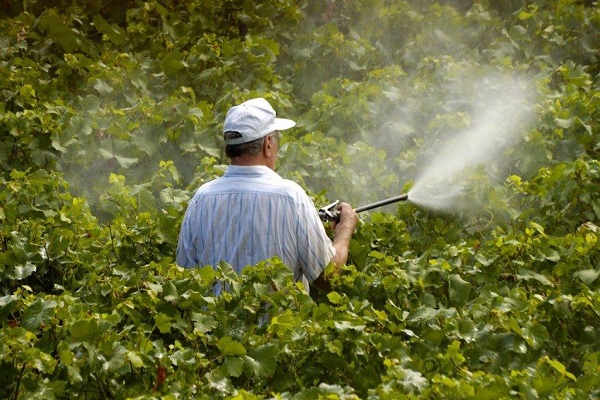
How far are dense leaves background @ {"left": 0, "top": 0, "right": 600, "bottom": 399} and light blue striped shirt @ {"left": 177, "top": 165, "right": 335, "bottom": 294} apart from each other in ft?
0.67

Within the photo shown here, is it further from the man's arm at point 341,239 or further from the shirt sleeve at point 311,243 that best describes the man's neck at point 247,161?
the man's arm at point 341,239

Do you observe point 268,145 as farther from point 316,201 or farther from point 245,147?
point 316,201

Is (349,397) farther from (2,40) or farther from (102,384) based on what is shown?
(2,40)

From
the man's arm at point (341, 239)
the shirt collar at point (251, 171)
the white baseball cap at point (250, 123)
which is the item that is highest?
the white baseball cap at point (250, 123)

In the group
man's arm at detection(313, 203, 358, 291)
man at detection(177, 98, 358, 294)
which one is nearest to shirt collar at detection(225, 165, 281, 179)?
man at detection(177, 98, 358, 294)

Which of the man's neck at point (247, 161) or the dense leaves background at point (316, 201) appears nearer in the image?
the dense leaves background at point (316, 201)

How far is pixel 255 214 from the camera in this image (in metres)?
3.92

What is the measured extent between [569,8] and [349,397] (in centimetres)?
555

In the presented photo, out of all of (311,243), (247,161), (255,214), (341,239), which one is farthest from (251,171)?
(341,239)

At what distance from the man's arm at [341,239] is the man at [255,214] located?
0.01 m

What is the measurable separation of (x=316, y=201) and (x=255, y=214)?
93 cm

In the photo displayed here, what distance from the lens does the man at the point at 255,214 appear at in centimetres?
391

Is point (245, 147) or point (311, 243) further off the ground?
point (245, 147)

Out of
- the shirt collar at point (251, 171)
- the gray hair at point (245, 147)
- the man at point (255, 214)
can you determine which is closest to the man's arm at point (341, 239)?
the man at point (255, 214)
